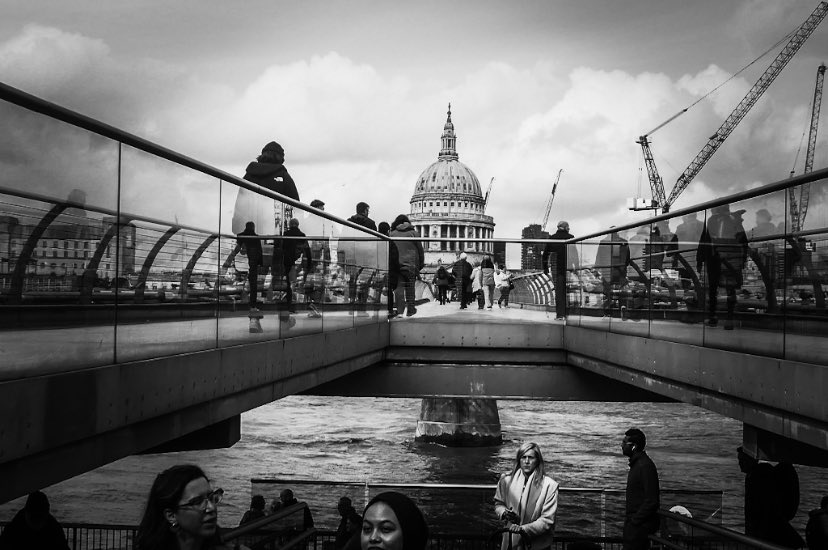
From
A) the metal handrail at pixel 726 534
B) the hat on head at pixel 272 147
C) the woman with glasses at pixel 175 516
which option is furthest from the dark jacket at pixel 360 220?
the woman with glasses at pixel 175 516

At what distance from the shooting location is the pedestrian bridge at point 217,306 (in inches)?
233

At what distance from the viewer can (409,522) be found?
4121mm

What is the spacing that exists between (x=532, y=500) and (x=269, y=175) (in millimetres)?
6217

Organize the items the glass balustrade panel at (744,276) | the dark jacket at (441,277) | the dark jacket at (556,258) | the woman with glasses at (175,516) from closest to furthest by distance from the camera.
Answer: the woman with glasses at (175,516) < the glass balustrade panel at (744,276) < the dark jacket at (556,258) < the dark jacket at (441,277)

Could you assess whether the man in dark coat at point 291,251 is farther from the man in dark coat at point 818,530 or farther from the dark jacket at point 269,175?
the man in dark coat at point 818,530

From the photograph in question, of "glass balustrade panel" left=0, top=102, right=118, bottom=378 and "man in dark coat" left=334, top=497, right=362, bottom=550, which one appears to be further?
"man in dark coat" left=334, top=497, right=362, bottom=550

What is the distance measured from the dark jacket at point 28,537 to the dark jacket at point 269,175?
556 centimetres

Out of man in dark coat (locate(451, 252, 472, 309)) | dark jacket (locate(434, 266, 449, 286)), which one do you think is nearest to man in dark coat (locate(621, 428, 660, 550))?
man in dark coat (locate(451, 252, 472, 309))

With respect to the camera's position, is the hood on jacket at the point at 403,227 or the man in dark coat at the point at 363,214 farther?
the hood on jacket at the point at 403,227

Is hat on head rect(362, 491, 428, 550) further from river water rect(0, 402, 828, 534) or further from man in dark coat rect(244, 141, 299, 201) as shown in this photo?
river water rect(0, 402, 828, 534)

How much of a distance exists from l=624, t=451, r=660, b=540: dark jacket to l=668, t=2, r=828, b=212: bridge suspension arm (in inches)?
5593

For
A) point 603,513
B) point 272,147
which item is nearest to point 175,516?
point 272,147

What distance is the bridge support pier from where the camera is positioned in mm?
61531

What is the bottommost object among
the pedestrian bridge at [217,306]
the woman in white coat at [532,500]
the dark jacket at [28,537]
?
the dark jacket at [28,537]
